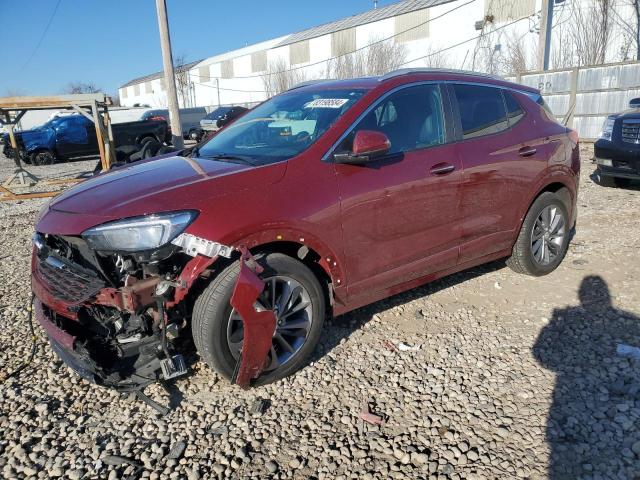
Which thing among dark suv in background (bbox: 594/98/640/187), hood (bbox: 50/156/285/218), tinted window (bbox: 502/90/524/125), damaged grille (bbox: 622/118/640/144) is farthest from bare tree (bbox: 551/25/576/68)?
hood (bbox: 50/156/285/218)

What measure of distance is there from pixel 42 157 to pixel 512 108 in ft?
57.6

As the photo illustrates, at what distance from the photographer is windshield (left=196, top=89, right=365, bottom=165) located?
10.3 ft

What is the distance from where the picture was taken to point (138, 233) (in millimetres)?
2432

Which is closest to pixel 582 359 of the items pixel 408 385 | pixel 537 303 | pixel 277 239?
pixel 537 303

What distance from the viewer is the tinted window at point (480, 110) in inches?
146

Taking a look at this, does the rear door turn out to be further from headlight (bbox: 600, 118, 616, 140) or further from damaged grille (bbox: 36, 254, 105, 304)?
headlight (bbox: 600, 118, 616, 140)

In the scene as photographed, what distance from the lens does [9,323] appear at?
3920 millimetres

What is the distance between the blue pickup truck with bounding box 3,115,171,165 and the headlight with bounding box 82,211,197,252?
1550cm

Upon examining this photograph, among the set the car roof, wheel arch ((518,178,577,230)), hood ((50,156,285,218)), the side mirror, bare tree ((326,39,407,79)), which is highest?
bare tree ((326,39,407,79))

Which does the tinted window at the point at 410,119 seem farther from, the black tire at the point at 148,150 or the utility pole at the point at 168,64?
the utility pole at the point at 168,64

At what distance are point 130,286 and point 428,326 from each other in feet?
7.30

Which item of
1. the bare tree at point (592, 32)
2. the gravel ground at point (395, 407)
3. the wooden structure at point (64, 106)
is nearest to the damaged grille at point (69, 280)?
the gravel ground at point (395, 407)

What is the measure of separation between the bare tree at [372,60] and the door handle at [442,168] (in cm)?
3004

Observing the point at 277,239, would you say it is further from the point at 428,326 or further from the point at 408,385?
the point at 428,326
